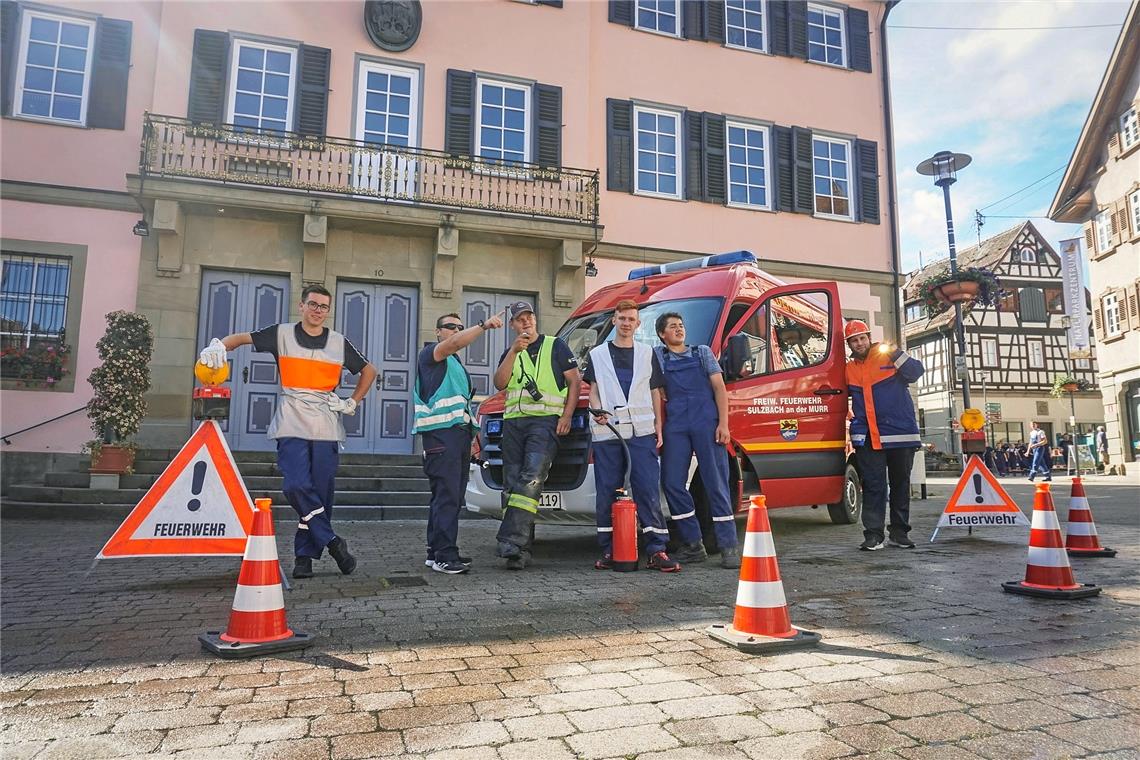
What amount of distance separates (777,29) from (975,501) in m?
13.0

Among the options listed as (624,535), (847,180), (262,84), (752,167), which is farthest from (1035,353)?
(624,535)

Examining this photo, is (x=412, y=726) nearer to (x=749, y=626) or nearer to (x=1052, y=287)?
(x=749, y=626)

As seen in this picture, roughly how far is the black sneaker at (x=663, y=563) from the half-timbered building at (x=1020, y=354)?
129ft

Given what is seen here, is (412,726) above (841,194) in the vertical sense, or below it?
below

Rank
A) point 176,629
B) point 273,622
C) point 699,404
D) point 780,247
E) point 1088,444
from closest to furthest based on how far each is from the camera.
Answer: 1. point 273,622
2. point 176,629
3. point 699,404
4. point 780,247
5. point 1088,444

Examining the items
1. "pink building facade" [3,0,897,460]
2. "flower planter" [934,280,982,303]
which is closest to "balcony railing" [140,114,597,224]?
"pink building facade" [3,0,897,460]

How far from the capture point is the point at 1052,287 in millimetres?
42906

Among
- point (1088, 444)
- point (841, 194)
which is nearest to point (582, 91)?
point (841, 194)

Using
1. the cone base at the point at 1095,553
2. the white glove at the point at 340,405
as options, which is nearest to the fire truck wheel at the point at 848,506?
the cone base at the point at 1095,553

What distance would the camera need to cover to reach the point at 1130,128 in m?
26.5

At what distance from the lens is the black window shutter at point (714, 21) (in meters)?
16.1

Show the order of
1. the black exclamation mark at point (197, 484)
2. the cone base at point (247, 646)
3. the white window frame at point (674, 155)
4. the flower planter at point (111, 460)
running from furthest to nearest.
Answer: the white window frame at point (674, 155) → the flower planter at point (111, 460) → the black exclamation mark at point (197, 484) → the cone base at point (247, 646)

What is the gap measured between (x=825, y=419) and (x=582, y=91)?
9870 mm

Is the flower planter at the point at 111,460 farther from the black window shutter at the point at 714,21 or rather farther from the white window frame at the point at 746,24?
the white window frame at the point at 746,24
